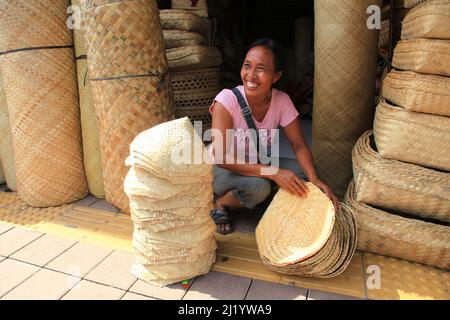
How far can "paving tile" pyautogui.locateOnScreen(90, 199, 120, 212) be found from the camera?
261cm

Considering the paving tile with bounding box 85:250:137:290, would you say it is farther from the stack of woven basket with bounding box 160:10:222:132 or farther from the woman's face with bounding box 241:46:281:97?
the stack of woven basket with bounding box 160:10:222:132

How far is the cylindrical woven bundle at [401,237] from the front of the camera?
1.80 metres

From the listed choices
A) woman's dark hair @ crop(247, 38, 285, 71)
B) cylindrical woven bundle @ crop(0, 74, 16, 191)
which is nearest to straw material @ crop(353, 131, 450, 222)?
woman's dark hair @ crop(247, 38, 285, 71)

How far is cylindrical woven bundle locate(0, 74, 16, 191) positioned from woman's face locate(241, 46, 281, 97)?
2020mm

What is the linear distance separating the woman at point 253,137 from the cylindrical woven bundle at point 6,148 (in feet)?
5.81

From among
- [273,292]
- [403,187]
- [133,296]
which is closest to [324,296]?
[273,292]

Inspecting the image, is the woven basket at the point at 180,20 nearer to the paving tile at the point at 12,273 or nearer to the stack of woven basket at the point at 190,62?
the stack of woven basket at the point at 190,62

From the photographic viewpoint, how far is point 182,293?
174 centimetres

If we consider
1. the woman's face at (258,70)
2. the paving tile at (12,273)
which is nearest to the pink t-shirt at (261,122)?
the woman's face at (258,70)

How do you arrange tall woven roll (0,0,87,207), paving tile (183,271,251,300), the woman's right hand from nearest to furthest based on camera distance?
paving tile (183,271,251,300), the woman's right hand, tall woven roll (0,0,87,207)

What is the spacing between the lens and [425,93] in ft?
5.80

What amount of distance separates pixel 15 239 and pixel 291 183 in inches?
70.4

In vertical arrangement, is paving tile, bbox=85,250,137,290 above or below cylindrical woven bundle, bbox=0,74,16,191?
below

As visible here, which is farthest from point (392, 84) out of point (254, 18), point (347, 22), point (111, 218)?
point (254, 18)
